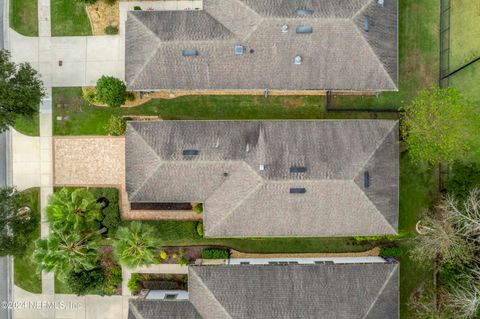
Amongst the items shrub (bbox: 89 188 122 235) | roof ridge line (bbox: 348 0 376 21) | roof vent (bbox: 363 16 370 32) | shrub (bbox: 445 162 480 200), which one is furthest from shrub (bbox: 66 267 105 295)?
shrub (bbox: 445 162 480 200)

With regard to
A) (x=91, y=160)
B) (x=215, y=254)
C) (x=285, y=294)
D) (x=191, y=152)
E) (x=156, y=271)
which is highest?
(x=191, y=152)

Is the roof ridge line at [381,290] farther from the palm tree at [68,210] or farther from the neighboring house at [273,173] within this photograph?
the palm tree at [68,210]

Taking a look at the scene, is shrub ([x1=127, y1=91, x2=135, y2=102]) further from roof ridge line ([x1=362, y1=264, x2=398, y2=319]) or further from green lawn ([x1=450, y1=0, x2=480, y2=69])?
green lawn ([x1=450, y1=0, x2=480, y2=69])

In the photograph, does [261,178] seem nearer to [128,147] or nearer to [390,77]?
[128,147]

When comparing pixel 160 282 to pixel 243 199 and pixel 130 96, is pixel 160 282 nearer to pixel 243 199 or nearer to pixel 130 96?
pixel 243 199

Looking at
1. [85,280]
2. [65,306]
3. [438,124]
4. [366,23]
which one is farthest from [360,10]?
[65,306]
